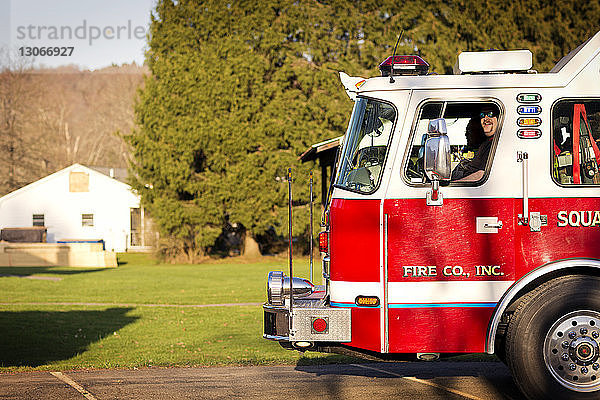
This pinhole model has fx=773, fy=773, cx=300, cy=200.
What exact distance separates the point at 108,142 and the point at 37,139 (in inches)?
570

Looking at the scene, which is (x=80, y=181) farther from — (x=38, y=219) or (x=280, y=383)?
(x=280, y=383)

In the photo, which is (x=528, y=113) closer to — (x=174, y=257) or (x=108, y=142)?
(x=174, y=257)

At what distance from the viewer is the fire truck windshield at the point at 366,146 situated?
7223 millimetres

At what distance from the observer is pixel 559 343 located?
6910mm

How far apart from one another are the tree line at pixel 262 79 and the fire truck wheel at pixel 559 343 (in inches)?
1252

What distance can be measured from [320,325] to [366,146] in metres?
1.74

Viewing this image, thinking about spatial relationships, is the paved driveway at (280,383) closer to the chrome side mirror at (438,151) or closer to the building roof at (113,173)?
the chrome side mirror at (438,151)

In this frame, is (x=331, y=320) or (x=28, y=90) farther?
(x=28, y=90)

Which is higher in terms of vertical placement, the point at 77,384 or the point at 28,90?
the point at 28,90

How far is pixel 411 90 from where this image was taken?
7.21 m

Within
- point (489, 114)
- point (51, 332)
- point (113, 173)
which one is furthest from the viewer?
point (113, 173)

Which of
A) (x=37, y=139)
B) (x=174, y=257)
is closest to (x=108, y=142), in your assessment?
(x=37, y=139)

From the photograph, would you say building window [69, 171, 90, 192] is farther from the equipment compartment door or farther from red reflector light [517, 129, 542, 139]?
red reflector light [517, 129, 542, 139]

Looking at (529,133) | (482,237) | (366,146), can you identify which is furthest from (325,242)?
(529,133)
